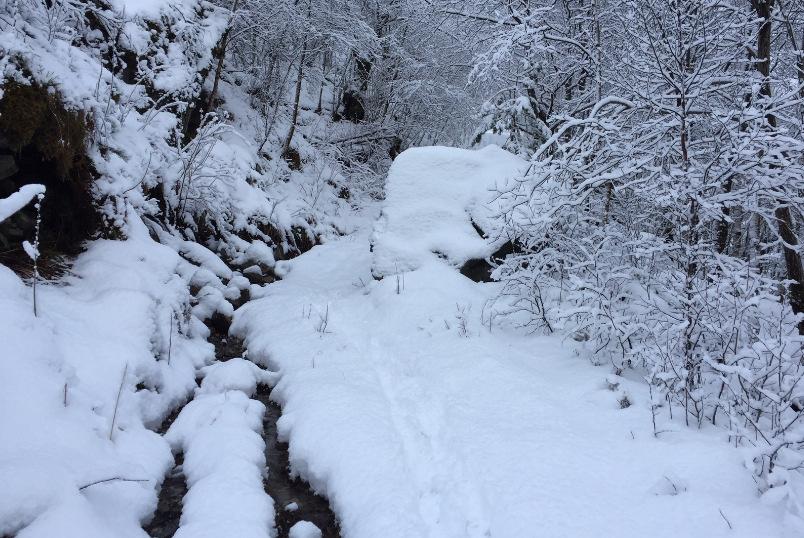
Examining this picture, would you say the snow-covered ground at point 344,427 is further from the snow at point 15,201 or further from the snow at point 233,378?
the snow at point 15,201

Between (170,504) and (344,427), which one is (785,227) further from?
(170,504)

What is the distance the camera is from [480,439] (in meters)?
3.91

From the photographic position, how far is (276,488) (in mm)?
3963

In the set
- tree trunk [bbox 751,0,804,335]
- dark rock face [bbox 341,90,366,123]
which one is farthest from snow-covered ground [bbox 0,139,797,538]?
dark rock face [bbox 341,90,366,123]

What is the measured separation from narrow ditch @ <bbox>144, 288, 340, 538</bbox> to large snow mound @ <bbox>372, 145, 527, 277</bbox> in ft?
12.7

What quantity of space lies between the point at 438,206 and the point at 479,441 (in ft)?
→ 17.0

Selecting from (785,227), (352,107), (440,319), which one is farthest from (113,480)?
(352,107)

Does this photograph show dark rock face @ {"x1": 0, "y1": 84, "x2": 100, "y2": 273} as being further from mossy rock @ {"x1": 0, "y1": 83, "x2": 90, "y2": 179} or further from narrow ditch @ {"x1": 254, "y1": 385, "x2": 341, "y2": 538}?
narrow ditch @ {"x1": 254, "y1": 385, "x2": 341, "y2": 538}

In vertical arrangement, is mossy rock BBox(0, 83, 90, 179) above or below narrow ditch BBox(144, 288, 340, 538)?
above

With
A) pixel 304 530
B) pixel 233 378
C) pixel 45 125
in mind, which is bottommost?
pixel 304 530

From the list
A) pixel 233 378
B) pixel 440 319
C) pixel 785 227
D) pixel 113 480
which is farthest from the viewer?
pixel 440 319

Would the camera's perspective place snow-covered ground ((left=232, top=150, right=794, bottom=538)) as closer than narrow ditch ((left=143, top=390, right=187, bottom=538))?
Yes

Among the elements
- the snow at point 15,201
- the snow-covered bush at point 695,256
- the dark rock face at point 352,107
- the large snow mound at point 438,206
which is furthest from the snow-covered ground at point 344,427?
the dark rock face at point 352,107

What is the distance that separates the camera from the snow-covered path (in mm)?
2961
